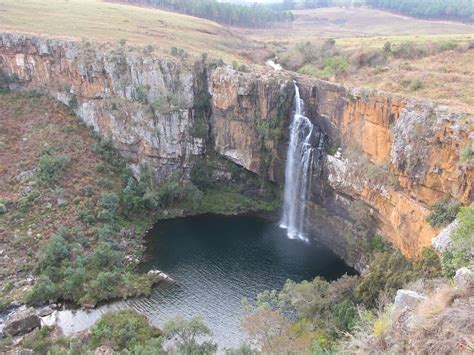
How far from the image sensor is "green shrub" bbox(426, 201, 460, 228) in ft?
87.6

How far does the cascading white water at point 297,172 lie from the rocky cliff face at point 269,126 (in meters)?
0.84

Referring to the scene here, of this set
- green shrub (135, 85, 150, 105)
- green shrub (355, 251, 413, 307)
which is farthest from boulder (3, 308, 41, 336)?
green shrub (135, 85, 150, 105)

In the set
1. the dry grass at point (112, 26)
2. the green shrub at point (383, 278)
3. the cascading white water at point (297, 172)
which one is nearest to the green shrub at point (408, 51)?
the cascading white water at point (297, 172)

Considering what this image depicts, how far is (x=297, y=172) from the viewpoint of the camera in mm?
43094

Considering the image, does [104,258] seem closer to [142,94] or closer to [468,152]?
[142,94]

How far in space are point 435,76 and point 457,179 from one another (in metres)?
13.0

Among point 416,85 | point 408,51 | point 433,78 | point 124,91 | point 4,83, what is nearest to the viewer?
point 416,85

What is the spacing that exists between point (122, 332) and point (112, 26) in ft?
150

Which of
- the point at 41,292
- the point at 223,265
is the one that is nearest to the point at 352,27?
the point at 223,265

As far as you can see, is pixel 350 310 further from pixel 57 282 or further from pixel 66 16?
pixel 66 16

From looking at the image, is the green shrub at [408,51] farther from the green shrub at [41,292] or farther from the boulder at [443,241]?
the green shrub at [41,292]

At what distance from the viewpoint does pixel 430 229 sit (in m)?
28.0

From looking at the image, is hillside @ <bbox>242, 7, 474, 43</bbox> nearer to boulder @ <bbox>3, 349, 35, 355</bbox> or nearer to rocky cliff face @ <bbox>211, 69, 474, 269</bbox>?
rocky cliff face @ <bbox>211, 69, 474, 269</bbox>

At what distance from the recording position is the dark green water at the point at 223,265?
31266mm
